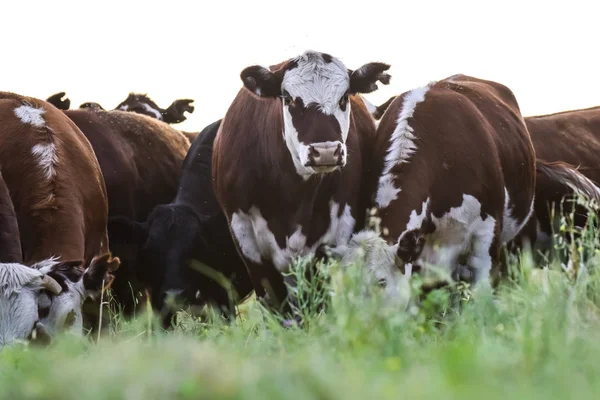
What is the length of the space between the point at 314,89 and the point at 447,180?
1.25 metres

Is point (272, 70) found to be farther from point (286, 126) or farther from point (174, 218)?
point (174, 218)

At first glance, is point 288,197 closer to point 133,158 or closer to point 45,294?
point 45,294

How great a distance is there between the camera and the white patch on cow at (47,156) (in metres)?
8.45

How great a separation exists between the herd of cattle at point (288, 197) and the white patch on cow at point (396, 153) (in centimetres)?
1

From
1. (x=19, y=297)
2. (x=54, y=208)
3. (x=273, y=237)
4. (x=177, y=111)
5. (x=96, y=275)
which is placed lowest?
(x=177, y=111)

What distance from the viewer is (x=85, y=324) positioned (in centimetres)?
791

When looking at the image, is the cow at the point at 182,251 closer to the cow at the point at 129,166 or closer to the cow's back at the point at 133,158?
the cow at the point at 129,166

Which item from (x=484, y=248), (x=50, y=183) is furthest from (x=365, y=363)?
(x=50, y=183)

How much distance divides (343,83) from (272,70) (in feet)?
3.16

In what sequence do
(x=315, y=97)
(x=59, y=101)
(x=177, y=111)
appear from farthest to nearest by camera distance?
(x=177, y=111) → (x=59, y=101) → (x=315, y=97)

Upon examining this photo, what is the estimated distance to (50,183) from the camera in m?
8.37

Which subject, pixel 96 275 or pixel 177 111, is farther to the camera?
pixel 177 111

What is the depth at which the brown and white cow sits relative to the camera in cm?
779

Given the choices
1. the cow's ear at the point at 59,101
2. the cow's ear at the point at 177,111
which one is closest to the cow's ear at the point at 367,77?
the cow's ear at the point at 59,101
